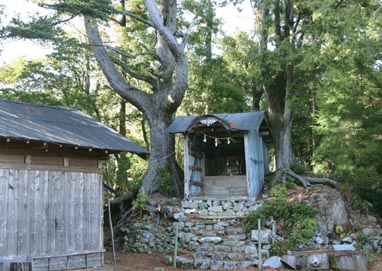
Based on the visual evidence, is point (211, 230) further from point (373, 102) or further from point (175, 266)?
point (373, 102)

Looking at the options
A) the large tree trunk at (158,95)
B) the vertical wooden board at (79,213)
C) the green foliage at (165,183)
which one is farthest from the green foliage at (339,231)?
the vertical wooden board at (79,213)

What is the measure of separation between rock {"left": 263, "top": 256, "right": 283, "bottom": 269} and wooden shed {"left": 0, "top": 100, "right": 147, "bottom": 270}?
4.69 metres

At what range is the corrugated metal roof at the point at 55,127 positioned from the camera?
31.2 ft

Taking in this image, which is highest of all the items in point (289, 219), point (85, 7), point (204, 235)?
point (85, 7)

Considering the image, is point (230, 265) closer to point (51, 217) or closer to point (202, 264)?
point (202, 264)

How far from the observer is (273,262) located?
→ 11781mm

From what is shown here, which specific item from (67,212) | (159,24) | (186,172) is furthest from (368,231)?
(159,24)

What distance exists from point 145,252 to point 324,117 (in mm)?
9318

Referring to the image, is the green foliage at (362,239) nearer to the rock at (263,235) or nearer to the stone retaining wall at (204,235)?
the stone retaining wall at (204,235)

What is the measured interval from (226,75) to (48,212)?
1495cm

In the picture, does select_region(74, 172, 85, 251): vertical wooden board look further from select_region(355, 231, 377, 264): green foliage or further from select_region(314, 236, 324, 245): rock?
select_region(355, 231, 377, 264): green foliage

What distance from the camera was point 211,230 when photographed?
14.2 metres

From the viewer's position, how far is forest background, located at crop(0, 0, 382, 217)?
12.8 meters

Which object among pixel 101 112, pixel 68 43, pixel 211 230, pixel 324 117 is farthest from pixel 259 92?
pixel 68 43
